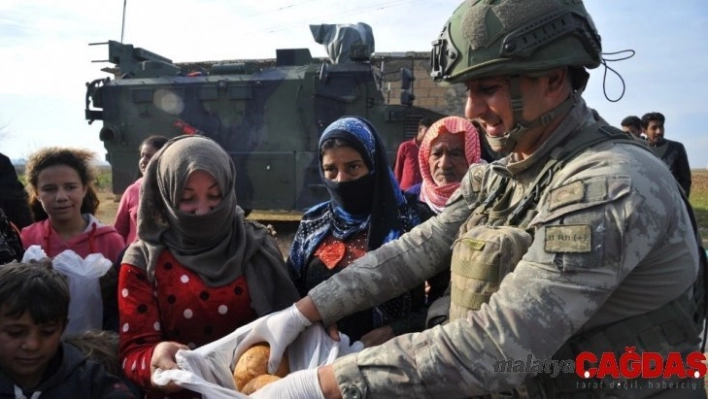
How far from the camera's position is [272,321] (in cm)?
204

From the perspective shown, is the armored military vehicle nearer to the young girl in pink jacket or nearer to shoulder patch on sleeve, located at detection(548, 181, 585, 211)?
the young girl in pink jacket

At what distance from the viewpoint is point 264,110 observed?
1091 cm

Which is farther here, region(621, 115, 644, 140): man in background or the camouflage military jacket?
region(621, 115, 644, 140): man in background

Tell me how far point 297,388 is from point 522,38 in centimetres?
113

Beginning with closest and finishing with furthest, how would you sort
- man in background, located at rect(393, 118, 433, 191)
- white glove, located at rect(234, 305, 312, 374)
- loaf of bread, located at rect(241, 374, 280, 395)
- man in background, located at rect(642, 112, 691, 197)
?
loaf of bread, located at rect(241, 374, 280, 395)
white glove, located at rect(234, 305, 312, 374)
man in background, located at rect(393, 118, 433, 191)
man in background, located at rect(642, 112, 691, 197)

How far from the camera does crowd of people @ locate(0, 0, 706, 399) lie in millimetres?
1524

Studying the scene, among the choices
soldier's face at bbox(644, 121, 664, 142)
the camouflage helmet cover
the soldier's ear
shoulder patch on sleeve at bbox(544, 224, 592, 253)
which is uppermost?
the camouflage helmet cover

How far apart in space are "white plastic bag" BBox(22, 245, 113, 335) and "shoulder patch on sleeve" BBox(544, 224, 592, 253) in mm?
2005

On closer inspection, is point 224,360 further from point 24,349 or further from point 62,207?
point 62,207

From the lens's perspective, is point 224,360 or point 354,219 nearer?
point 224,360

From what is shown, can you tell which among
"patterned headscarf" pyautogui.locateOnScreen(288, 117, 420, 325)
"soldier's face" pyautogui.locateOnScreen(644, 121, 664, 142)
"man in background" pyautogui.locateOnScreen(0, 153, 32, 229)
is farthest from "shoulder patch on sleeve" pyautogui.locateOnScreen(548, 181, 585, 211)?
"soldier's face" pyautogui.locateOnScreen(644, 121, 664, 142)

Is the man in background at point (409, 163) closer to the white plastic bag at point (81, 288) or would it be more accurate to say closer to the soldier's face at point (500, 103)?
the white plastic bag at point (81, 288)

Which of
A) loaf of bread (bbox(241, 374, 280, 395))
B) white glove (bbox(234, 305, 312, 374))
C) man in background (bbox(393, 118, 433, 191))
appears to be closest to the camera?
loaf of bread (bbox(241, 374, 280, 395))

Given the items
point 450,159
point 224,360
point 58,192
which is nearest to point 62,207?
point 58,192
